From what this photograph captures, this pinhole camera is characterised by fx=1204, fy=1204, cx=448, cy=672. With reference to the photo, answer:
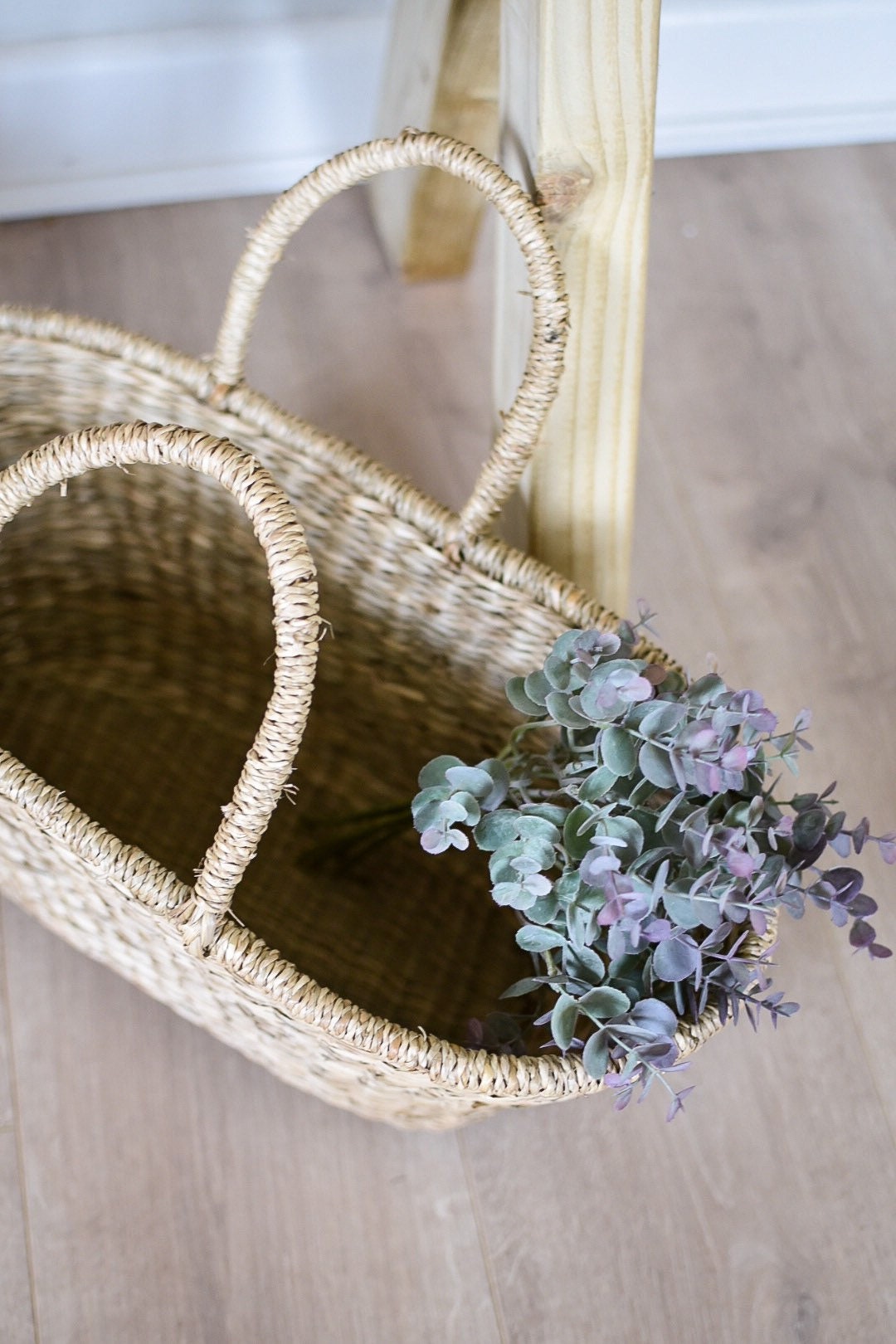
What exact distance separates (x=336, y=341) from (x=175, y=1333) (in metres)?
0.95

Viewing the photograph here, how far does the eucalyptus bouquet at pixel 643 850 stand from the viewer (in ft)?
2.10

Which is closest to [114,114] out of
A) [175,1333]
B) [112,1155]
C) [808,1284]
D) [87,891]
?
[87,891]

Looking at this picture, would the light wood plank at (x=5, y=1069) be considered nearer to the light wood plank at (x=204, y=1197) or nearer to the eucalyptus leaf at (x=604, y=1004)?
the light wood plank at (x=204, y=1197)

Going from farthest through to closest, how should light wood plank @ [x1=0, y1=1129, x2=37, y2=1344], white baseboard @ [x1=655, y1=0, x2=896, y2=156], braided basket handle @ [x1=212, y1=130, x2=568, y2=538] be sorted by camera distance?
white baseboard @ [x1=655, y1=0, x2=896, y2=156]
light wood plank @ [x1=0, y1=1129, x2=37, y2=1344]
braided basket handle @ [x1=212, y1=130, x2=568, y2=538]

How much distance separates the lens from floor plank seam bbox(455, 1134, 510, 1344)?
0.88 meters

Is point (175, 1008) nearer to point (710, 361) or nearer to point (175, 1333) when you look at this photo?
point (175, 1333)

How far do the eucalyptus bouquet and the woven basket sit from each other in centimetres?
4

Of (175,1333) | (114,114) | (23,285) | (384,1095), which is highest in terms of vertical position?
(114,114)

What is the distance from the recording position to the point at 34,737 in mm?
1028

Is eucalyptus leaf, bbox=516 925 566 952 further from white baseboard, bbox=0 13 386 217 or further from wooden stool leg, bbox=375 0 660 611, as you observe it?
white baseboard, bbox=0 13 386 217

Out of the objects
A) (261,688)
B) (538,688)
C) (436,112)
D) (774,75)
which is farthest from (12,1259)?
(774,75)

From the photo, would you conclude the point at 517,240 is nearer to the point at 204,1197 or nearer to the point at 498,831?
the point at 498,831

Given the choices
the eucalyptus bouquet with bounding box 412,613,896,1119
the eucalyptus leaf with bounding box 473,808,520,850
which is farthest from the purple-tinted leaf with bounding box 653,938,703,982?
the eucalyptus leaf with bounding box 473,808,520,850

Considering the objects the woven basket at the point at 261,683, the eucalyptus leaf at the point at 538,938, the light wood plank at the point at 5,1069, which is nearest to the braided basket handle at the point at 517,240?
the woven basket at the point at 261,683
